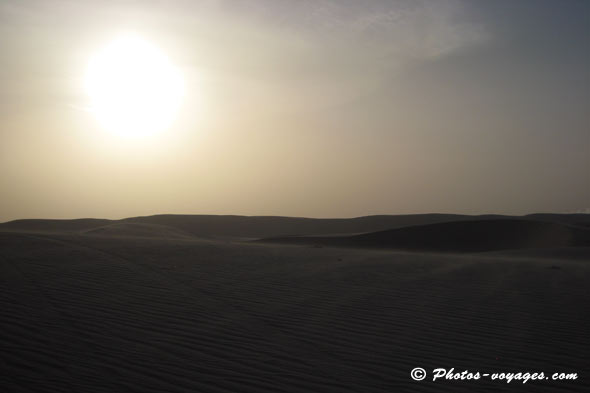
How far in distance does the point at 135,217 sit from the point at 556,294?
5679 centimetres

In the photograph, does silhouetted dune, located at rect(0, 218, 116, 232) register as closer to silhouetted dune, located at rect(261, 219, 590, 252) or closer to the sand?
silhouetted dune, located at rect(261, 219, 590, 252)

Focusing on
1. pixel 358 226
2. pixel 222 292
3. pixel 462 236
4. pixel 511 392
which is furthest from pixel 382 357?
pixel 358 226

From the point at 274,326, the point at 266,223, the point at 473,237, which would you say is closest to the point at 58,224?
the point at 266,223

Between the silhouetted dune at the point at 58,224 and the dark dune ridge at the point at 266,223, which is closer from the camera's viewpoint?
the dark dune ridge at the point at 266,223

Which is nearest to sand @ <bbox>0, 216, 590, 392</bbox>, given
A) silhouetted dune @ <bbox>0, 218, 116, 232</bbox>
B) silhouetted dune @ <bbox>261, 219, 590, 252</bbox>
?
silhouetted dune @ <bbox>261, 219, 590, 252</bbox>

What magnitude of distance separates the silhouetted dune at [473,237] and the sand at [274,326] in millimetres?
13247

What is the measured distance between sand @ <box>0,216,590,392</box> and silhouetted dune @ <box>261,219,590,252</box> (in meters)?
13.2

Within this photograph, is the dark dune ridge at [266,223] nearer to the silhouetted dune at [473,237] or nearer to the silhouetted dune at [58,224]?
the silhouetted dune at [58,224]

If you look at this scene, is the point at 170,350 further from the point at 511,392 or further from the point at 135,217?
the point at 135,217

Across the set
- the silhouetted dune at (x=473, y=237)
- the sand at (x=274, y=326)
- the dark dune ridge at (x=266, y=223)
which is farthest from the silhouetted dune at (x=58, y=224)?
the sand at (x=274, y=326)

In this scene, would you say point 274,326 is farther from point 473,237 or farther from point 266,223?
point 266,223

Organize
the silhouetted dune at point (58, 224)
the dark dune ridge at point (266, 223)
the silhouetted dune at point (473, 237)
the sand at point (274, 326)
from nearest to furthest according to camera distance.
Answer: the sand at point (274, 326) < the silhouetted dune at point (473, 237) < the dark dune ridge at point (266, 223) < the silhouetted dune at point (58, 224)

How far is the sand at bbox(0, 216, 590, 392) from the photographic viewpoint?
435 cm

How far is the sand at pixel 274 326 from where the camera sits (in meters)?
4.35
